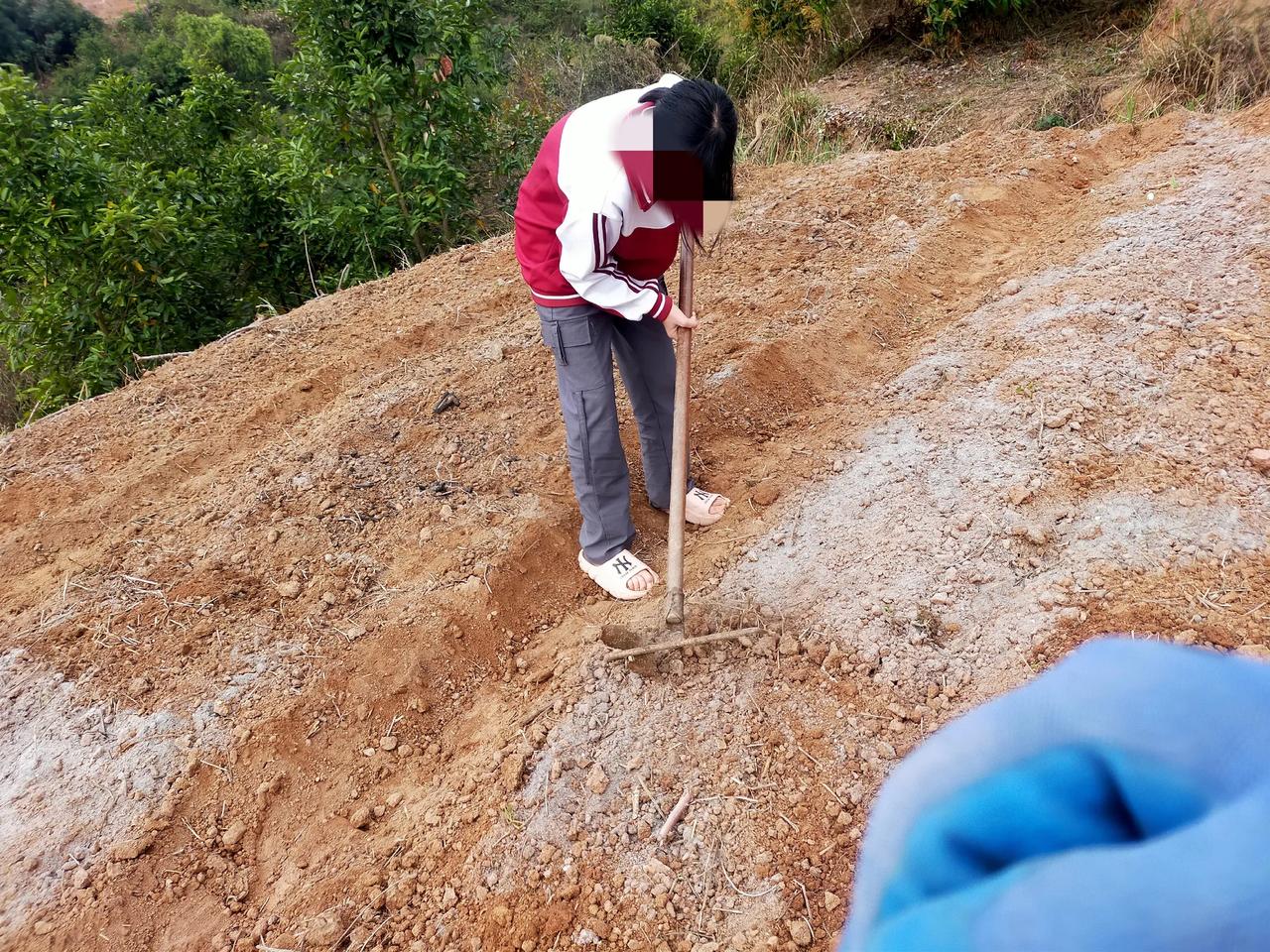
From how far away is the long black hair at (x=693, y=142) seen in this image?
1842 mm

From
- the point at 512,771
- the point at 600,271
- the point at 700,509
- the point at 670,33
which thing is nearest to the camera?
the point at 512,771

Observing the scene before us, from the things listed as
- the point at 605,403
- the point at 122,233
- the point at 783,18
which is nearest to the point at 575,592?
the point at 605,403

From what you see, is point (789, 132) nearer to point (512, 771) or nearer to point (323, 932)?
point (512, 771)

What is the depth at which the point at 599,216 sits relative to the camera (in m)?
1.98

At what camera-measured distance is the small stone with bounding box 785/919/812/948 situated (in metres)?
1.52

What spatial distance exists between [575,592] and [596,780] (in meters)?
0.90

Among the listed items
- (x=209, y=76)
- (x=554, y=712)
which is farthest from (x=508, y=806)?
(x=209, y=76)

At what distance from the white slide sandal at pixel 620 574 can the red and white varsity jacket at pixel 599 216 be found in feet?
2.74

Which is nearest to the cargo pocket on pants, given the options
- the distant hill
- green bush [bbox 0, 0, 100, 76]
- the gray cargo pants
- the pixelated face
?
the gray cargo pants

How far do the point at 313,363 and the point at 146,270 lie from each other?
2.41 meters

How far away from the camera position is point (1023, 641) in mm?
1881

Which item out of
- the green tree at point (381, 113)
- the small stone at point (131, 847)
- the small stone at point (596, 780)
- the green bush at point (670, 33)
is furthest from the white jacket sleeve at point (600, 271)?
the green bush at point (670, 33)

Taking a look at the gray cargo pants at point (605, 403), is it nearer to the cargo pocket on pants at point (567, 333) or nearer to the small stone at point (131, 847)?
the cargo pocket on pants at point (567, 333)

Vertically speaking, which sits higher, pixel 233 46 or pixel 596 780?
pixel 233 46
